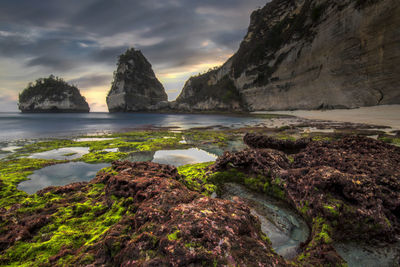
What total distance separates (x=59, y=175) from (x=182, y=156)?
4.77 meters

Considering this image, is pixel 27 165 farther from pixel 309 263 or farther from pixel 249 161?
pixel 309 263

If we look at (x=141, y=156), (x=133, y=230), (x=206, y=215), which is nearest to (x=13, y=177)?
(x=141, y=156)

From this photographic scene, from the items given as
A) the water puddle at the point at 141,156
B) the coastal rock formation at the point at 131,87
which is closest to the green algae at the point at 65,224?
the water puddle at the point at 141,156

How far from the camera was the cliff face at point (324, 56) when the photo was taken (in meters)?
17.5

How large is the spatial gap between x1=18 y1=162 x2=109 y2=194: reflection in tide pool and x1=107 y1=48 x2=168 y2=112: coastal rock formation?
264 feet

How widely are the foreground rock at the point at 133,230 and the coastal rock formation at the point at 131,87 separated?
8494 centimetres

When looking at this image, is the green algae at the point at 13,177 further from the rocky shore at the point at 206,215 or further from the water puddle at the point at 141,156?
the water puddle at the point at 141,156

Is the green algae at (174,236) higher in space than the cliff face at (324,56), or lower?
lower

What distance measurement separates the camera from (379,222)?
2.45 metres

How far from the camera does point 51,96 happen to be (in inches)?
3853

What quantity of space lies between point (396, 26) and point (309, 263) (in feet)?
A: 80.5

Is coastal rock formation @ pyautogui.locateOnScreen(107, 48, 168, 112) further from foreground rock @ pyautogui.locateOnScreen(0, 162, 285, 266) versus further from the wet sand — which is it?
foreground rock @ pyautogui.locateOnScreen(0, 162, 285, 266)

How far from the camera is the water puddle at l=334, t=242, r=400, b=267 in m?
2.11

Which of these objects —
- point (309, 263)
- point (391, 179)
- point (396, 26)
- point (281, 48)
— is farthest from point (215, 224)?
point (281, 48)
